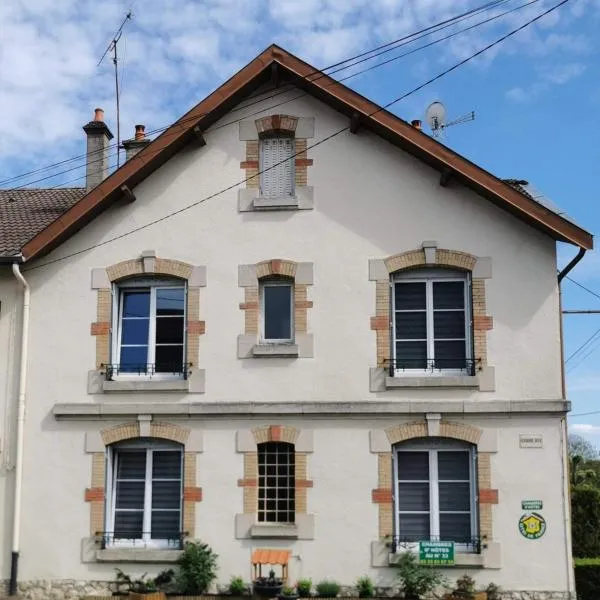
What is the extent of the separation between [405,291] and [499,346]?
5.66ft

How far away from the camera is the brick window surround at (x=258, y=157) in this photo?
14.3 m

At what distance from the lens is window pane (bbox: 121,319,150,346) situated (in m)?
14.4

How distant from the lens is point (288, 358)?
13.8 meters

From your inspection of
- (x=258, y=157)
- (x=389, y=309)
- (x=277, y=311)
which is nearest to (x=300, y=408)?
(x=277, y=311)

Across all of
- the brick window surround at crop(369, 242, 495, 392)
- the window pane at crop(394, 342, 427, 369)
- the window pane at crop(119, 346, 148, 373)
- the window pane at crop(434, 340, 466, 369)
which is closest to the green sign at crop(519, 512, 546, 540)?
the brick window surround at crop(369, 242, 495, 392)

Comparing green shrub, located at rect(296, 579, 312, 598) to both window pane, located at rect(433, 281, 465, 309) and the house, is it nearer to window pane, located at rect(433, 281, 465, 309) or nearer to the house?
the house

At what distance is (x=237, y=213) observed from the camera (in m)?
14.4

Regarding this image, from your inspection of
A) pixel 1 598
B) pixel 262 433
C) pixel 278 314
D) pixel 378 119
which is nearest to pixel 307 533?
pixel 262 433

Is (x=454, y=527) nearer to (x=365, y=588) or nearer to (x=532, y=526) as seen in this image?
(x=532, y=526)

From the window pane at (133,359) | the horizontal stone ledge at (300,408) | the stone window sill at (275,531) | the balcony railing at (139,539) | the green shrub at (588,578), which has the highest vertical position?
the window pane at (133,359)

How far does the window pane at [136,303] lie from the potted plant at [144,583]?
411 centimetres

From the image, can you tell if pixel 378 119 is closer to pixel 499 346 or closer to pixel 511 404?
pixel 499 346

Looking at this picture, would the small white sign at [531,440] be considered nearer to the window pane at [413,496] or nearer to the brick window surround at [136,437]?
the window pane at [413,496]

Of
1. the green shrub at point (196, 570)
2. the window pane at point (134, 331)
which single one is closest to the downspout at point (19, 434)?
the window pane at point (134, 331)
